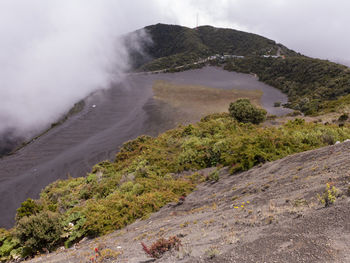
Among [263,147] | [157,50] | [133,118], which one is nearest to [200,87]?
[133,118]

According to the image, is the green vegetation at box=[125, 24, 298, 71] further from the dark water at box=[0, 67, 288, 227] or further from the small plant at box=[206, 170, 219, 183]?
the small plant at box=[206, 170, 219, 183]

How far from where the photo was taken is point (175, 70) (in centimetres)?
8381

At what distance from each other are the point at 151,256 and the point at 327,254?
3427mm

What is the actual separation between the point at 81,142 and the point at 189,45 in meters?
103

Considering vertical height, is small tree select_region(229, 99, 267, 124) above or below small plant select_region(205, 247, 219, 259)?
above

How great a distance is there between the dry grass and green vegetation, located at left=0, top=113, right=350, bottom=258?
61.6 feet

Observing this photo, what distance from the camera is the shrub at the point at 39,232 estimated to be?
8.24 m

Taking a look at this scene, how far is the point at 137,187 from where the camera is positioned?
1190cm

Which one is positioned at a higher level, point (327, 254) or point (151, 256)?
point (327, 254)

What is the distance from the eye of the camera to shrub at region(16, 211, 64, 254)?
824 centimetres

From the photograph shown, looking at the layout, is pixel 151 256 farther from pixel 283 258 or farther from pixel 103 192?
pixel 103 192

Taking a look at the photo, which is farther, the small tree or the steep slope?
the steep slope

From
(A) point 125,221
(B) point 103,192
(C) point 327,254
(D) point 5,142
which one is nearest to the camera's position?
(C) point 327,254

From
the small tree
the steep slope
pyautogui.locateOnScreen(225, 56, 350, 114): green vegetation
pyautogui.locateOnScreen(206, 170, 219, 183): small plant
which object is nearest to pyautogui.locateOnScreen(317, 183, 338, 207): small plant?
pyautogui.locateOnScreen(206, 170, 219, 183): small plant
